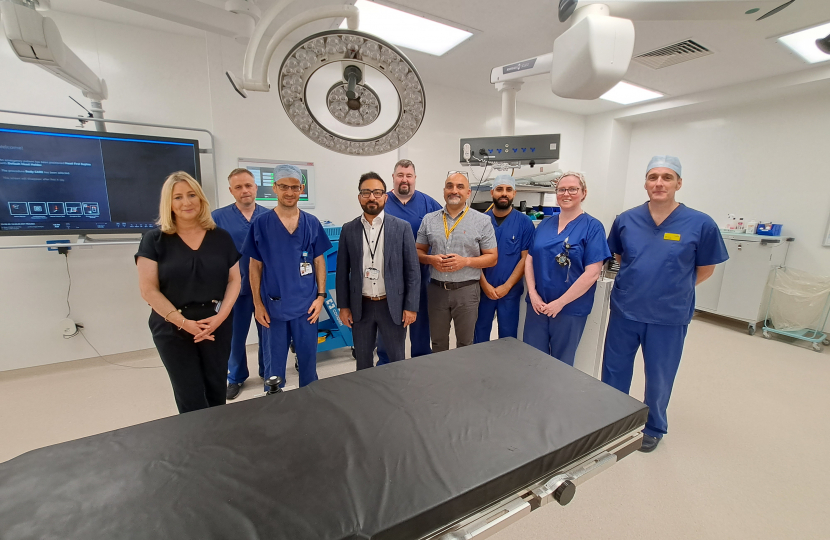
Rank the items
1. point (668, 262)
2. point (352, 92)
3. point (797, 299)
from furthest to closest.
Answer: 1. point (797, 299)
2. point (668, 262)
3. point (352, 92)

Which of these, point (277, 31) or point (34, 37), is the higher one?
point (34, 37)

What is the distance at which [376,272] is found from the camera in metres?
2.03

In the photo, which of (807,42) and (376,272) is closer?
(376,272)

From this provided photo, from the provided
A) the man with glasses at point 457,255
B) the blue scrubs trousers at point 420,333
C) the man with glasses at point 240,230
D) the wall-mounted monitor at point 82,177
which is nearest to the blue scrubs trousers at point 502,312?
the man with glasses at point 457,255

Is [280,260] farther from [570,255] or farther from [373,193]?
[570,255]

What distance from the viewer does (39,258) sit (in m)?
2.58

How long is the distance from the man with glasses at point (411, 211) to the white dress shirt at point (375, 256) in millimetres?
431

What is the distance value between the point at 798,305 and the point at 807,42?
2543 mm

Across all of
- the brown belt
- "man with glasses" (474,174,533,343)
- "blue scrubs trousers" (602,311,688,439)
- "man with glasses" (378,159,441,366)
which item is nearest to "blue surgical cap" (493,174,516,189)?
"man with glasses" (474,174,533,343)

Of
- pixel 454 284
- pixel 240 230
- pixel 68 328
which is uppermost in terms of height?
pixel 240 230

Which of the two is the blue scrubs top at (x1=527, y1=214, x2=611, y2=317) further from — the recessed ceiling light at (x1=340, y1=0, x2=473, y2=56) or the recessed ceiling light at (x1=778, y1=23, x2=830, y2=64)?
the recessed ceiling light at (x1=778, y1=23, x2=830, y2=64)

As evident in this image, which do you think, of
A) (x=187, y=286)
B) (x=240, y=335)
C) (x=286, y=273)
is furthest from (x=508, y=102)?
(x=240, y=335)

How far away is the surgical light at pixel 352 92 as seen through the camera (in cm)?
82

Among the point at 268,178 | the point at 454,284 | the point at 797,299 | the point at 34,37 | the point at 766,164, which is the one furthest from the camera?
the point at 766,164
